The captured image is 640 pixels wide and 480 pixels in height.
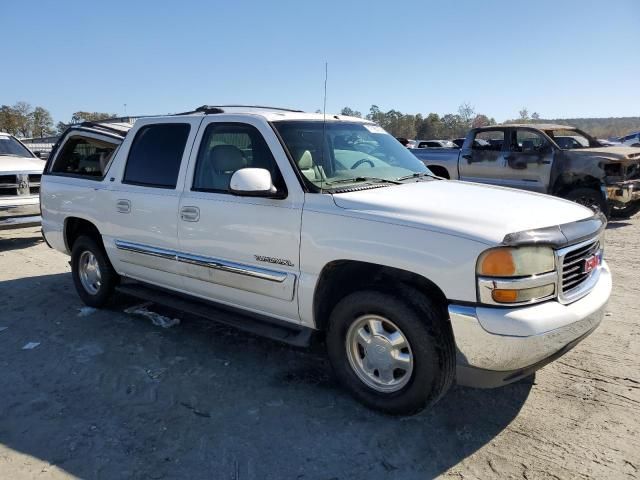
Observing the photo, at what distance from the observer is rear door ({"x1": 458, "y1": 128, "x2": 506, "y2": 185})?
1040 cm

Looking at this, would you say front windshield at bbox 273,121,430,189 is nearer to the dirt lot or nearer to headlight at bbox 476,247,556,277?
headlight at bbox 476,247,556,277

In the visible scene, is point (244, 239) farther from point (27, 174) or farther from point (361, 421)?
point (27, 174)

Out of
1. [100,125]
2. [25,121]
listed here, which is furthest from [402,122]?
[100,125]

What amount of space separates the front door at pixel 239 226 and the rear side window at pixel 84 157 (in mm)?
1607

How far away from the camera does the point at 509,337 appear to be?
2.62 meters

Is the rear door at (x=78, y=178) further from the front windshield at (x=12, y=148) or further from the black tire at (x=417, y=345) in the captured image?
the front windshield at (x=12, y=148)

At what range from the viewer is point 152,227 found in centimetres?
434

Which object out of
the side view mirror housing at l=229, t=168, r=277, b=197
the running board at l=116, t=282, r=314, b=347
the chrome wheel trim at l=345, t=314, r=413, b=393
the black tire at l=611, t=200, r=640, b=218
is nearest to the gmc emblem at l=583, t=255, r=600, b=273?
the chrome wheel trim at l=345, t=314, r=413, b=393

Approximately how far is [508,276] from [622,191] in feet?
26.0

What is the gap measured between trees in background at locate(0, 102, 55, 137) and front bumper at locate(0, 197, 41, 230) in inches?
1706

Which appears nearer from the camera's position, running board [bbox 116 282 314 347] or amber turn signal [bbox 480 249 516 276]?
amber turn signal [bbox 480 249 516 276]

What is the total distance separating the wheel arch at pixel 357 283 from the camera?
3.01 metres

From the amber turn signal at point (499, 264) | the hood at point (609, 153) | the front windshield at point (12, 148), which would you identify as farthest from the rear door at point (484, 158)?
the front windshield at point (12, 148)

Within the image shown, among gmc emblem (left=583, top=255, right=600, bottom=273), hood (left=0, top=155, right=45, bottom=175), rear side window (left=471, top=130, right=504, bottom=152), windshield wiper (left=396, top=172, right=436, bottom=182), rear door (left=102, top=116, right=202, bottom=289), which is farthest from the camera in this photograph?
rear side window (left=471, top=130, right=504, bottom=152)
